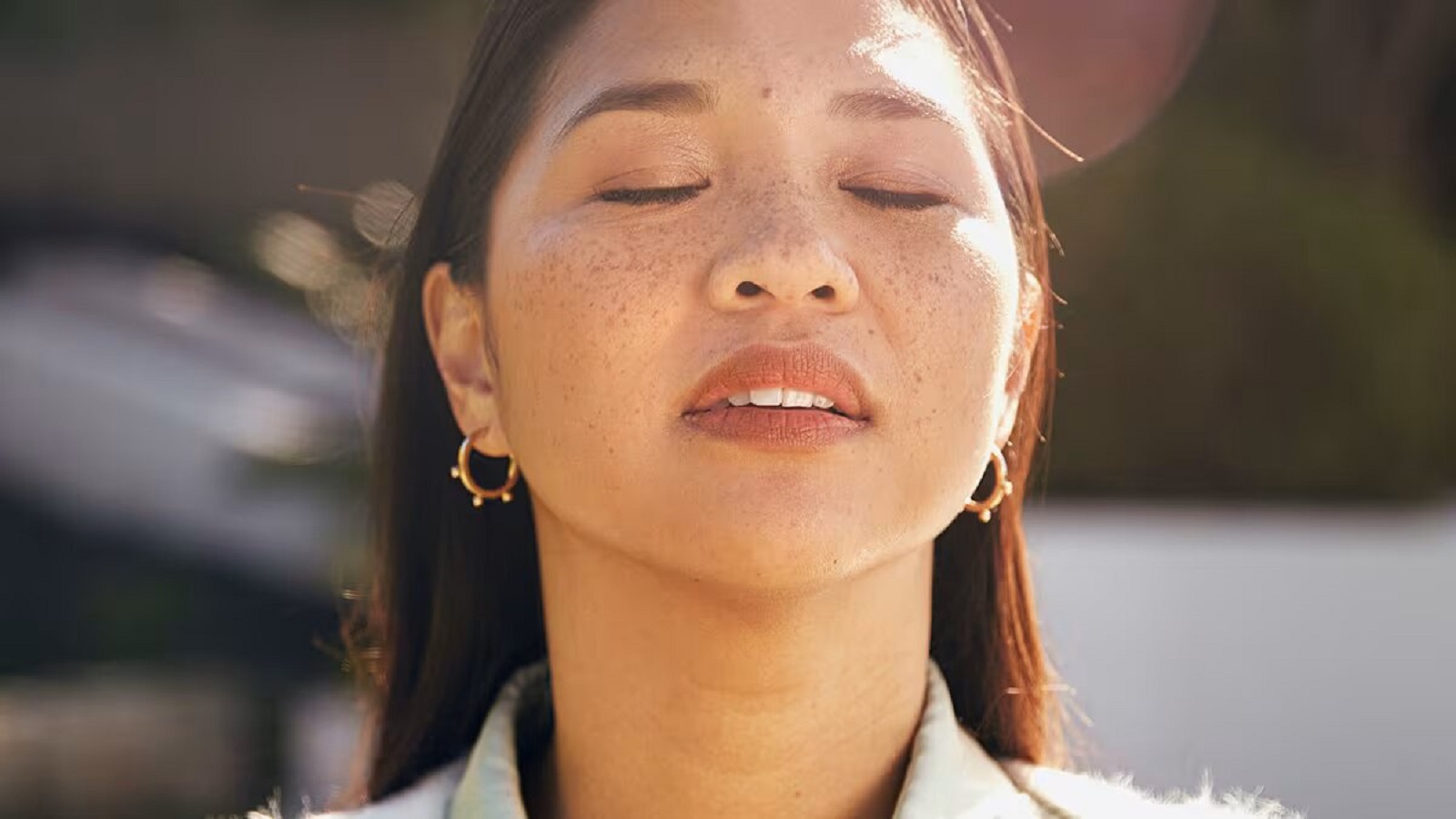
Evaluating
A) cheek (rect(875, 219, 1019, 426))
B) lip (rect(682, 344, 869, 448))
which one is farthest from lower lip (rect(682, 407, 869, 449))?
cheek (rect(875, 219, 1019, 426))

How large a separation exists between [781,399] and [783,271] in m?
0.13

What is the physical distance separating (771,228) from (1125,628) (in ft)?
12.3

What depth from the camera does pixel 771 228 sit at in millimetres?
1951

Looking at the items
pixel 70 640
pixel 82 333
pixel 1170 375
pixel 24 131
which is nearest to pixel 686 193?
pixel 1170 375

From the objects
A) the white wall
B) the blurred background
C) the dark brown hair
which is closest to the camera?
the dark brown hair

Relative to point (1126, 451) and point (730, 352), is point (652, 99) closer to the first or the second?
point (730, 352)

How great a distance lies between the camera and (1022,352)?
228 cm

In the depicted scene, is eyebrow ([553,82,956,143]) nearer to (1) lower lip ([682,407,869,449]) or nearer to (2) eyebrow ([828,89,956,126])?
(2) eyebrow ([828,89,956,126])

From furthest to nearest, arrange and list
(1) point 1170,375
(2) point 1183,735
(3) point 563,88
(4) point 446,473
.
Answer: (1) point 1170,375, (2) point 1183,735, (4) point 446,473, (3) point 563,88

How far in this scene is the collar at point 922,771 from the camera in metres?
2.12

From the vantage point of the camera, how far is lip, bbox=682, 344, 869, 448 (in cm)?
190

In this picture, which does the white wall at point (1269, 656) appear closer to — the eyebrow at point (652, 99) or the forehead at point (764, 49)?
the forehead at point (764, 49)

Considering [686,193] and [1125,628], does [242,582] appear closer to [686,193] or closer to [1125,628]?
[1125,628]

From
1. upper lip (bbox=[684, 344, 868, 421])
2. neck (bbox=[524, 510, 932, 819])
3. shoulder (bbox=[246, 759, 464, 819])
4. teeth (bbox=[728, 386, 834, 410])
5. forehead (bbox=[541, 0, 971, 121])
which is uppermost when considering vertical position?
forehead (bbox=[541, 0, 971, 121])
